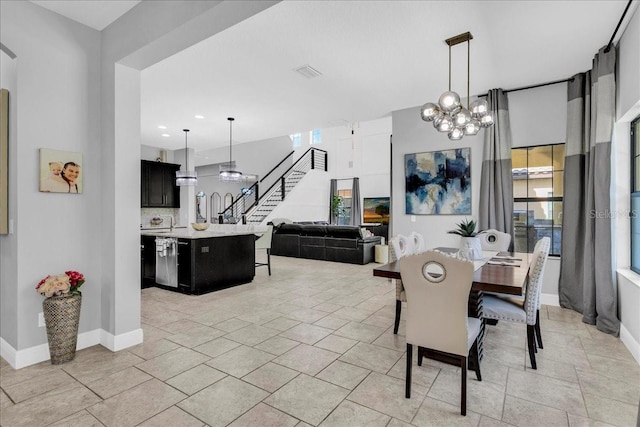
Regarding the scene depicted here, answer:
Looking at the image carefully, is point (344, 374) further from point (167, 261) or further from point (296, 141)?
point (296, 141)

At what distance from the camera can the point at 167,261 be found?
201 inches

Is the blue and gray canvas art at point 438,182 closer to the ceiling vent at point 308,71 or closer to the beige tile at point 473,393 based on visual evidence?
the ceiling vent at point 308,71

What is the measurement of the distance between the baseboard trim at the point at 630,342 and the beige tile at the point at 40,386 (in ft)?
14.5

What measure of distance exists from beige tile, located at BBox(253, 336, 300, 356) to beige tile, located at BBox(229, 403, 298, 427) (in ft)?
2.63

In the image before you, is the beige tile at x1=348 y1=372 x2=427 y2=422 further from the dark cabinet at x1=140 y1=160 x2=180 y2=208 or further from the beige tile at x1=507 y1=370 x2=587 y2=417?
the dark cabinet at x1=140 y1=160 x2=180 y2=208

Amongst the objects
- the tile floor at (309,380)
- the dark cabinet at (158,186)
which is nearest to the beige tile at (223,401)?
the tile floor at (309,380)

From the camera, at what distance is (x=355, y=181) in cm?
1255

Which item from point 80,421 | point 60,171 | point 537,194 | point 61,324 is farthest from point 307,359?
point 537,194

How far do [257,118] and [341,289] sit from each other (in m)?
3.70

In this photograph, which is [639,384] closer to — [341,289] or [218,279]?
[341,289]

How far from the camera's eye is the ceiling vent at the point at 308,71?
163 inches

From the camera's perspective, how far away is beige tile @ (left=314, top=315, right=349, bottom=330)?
351 centimetres

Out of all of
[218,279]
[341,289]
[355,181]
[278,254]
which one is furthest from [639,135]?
[355,181]

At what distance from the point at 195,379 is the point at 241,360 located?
1.35ft
